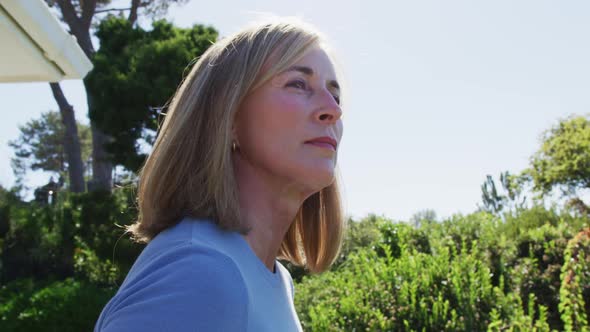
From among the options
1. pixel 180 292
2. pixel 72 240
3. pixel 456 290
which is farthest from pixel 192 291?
pixel 72 240

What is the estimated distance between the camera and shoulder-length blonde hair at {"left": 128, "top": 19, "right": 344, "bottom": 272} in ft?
4.68

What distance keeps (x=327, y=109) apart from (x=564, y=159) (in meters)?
27.3

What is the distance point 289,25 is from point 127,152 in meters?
10.7

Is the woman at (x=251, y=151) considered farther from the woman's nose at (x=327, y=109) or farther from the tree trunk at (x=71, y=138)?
the tree trunk at (x=71, y=138)

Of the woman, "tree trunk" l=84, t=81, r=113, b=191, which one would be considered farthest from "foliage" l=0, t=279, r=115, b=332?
the woman

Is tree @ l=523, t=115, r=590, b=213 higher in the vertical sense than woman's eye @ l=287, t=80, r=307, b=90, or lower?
higher

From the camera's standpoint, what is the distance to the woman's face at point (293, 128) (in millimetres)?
1472

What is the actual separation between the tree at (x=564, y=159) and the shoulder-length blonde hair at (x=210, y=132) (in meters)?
26.1

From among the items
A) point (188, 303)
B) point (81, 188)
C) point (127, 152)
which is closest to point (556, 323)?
point (188, 303)

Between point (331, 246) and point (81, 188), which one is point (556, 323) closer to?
point (331, 246)

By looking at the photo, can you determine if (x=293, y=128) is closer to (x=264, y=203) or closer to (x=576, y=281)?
(x=264, y=203)

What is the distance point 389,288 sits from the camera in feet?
14.4

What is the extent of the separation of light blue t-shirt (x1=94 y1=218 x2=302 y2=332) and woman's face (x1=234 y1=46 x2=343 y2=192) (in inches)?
10.4

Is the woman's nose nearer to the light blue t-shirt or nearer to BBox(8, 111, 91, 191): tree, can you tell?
the light blue t-shirt
